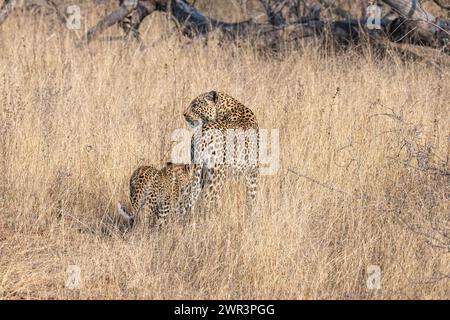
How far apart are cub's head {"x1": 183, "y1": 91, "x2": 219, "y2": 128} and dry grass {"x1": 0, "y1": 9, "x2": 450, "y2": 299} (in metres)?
0.30

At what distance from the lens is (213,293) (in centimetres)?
460

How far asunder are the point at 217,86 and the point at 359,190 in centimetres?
229

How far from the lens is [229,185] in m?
6.07

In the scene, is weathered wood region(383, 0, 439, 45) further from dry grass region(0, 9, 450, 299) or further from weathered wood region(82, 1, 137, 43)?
weathered wood region(82, 1, 137, 43)

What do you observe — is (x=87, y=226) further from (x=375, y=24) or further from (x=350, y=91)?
(x=375, y=24)

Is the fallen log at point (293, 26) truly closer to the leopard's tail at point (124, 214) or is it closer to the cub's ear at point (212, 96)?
the cub's ear at point (212, 96)

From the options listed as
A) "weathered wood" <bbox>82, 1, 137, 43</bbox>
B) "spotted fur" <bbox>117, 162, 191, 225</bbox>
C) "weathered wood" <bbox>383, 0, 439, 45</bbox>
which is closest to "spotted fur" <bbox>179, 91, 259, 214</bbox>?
"spotted fur" <bbox>117, 162, 191, 225</bbox>

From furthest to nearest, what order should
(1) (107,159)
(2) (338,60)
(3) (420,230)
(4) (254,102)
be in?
(2) (338,60)
(4) (254,102)
(1) (107,159)
(3) (420,230)

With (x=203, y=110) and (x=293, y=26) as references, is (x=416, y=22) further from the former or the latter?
(x=203, y=110)

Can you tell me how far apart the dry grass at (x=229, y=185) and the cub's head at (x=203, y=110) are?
0.30m

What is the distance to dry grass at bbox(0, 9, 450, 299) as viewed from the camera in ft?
15.5

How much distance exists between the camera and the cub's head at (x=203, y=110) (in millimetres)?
6324

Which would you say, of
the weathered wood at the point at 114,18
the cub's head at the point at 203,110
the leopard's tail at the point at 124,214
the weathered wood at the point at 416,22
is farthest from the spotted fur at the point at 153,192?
the weathered wood at the point at 114,18
